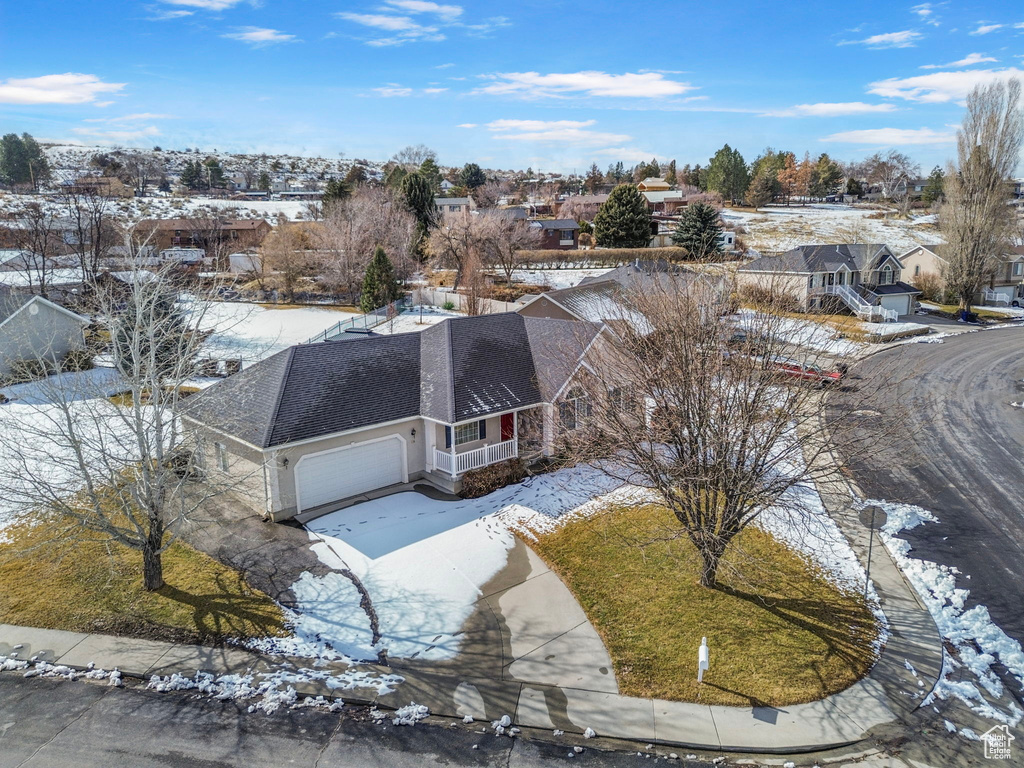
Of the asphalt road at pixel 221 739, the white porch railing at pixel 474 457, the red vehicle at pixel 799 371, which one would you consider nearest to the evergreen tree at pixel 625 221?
the white porch railing at pixel 474 457

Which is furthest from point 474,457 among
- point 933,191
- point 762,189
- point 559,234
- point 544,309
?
point 933,191

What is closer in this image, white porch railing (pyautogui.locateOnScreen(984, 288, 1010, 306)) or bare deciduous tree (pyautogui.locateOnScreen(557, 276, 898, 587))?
bare deciduous tree (pyautogui.locateOnScreen(557, 276, 898, 587))

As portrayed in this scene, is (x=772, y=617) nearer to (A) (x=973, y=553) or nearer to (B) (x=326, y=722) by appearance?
(A) (x=973, y=553)

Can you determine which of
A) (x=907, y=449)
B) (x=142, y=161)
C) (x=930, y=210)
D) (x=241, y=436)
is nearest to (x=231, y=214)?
(x=142, y=161)

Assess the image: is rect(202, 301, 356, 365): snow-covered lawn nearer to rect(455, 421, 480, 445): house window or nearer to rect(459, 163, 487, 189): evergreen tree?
rect(455, 421, 480, 445): house window

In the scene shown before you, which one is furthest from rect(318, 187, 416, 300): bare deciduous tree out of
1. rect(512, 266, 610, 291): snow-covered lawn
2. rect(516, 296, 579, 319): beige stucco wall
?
rect(516, 296, 579, 319): beige stucco wall

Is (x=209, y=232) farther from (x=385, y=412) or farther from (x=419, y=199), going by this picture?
(x=385, y=412)
